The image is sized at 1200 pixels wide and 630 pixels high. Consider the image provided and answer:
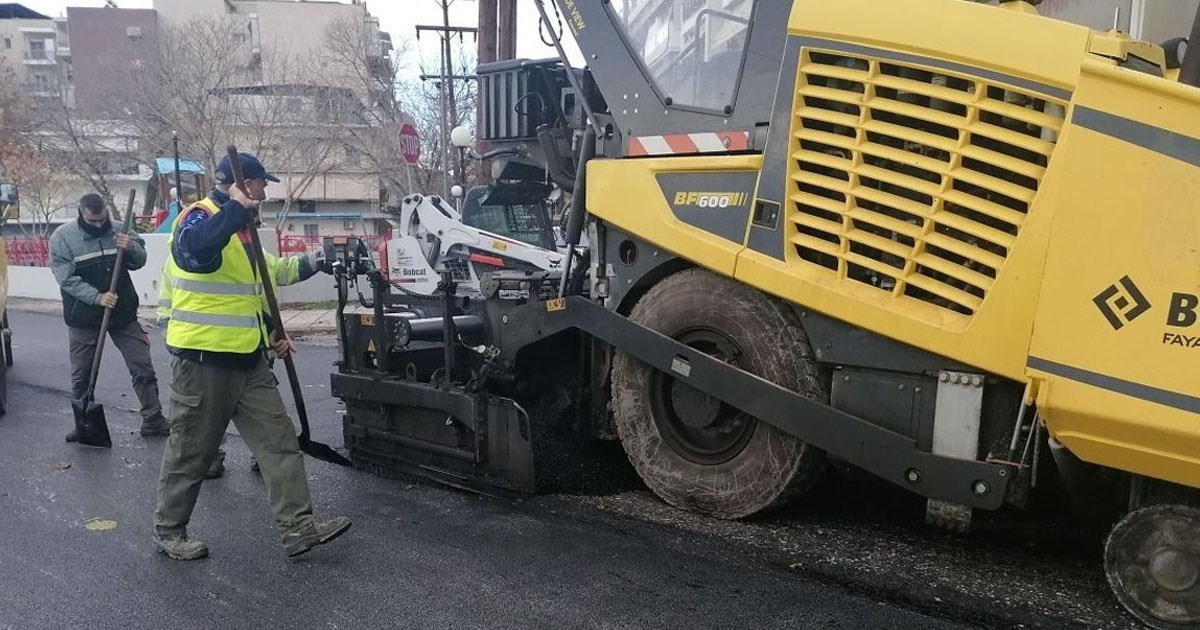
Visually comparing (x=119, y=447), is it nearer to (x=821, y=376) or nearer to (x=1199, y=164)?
(x=821, y=376)

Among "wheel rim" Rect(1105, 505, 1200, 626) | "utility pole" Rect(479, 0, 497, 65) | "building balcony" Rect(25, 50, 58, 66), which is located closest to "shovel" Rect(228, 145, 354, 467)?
"wheel rim" Rect(1105, 505, 1200, 626)

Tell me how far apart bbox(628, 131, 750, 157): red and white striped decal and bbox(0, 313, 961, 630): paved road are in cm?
170

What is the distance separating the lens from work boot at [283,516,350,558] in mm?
3766

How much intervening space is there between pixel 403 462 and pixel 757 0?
3001 millimetres

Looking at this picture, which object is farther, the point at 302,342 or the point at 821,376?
the point at 302,342

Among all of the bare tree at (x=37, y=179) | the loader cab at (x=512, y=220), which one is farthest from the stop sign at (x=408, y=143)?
the bare tree at (x=37, y=179)

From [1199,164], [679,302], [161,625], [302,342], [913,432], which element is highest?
[1199,164]

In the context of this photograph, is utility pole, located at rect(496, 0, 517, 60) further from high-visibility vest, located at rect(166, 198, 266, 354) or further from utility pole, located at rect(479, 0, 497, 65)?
high-visibility vest, located at rect(166, 198, 266, 354)

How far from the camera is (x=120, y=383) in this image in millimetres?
8180

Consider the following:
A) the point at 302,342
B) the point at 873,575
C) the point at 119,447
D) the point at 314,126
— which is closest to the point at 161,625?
the point at 873,575

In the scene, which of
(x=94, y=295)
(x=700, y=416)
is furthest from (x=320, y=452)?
(x=94, y=295)

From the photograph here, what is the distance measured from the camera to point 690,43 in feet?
12.7

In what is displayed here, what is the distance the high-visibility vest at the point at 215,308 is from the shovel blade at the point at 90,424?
2.29m

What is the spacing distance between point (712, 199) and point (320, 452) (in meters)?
2.64
